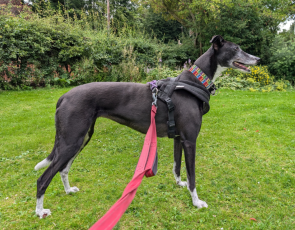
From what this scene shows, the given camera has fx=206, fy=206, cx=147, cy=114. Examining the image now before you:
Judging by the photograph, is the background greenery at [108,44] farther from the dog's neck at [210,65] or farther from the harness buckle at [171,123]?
the harness buckle at [171,123]

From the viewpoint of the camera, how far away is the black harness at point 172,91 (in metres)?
2.56

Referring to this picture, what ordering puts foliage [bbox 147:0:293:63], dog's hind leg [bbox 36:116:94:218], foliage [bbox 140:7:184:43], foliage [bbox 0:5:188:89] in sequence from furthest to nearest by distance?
1. foliage [bbox 140:7:184:43]
2. foliage [bbox 147:0:293:63]
3. foliage [bbox 0:5:188:89]
4. dog's hind leg [bbox 36:116:94:218]

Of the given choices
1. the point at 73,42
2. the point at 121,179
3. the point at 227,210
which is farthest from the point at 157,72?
the point at 227,210

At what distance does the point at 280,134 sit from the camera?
16.4 feet

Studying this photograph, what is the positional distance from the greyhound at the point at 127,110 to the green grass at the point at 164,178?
30 cm

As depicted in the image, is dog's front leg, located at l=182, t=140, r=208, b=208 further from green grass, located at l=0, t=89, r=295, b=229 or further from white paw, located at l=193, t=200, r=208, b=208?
green grass, located at l=0, t=89, r=295, b=229

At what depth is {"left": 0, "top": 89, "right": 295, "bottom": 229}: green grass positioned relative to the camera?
2518mm

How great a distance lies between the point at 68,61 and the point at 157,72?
4778 millimetres

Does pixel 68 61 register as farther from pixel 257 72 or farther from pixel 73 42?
pixel 257 72

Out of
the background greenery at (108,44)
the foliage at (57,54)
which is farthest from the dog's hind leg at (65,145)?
the background greenery at (108,44)

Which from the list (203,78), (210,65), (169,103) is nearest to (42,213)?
(169,103)

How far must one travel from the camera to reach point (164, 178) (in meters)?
3.40

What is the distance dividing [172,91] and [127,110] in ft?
2.04

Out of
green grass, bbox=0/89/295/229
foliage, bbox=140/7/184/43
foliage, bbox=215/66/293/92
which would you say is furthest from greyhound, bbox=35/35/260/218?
foliage, bbox=140/7/184/43
